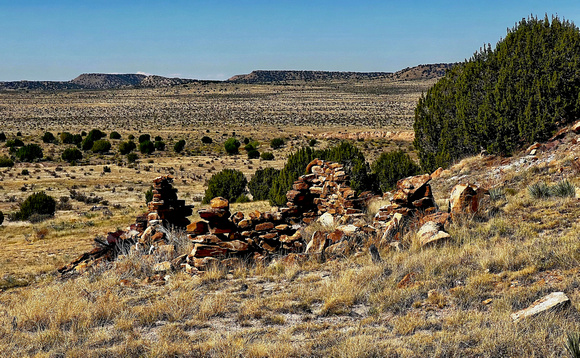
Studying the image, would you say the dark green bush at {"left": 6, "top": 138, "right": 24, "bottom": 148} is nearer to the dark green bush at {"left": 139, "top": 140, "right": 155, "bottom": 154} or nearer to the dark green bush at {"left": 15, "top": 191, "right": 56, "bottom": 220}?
the dark green bush at {"left": 139, "top": 140, "right": 155, "bottom": 154}

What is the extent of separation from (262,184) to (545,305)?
23521mm

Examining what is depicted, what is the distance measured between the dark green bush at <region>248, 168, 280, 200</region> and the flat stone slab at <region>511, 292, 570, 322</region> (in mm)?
22561

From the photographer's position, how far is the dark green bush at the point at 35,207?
24.0 metres

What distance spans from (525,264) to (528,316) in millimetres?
1788

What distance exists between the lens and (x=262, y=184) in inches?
1110

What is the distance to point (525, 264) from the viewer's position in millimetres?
6625

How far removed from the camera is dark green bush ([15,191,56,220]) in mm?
Result: 23969

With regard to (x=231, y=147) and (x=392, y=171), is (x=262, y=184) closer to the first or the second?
(x=392, y=171)

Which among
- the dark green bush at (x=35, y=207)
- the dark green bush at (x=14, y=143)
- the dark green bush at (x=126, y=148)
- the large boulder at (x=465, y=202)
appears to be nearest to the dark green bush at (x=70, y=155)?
the dark green bush at (x=126, y=148)

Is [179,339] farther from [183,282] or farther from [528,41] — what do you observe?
[528,41]

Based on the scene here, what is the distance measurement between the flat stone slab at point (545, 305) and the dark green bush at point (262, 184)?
22.6 meters

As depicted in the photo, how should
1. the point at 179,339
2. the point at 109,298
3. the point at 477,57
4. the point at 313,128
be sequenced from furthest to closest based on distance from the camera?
the point at 313,128 → the point at 477,57 → the point at 109,298 → the point at 179,339

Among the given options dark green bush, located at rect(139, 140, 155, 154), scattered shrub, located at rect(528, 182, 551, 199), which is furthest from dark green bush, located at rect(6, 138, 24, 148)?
scattered shrub, located at rect(528, 182, 551, 199)

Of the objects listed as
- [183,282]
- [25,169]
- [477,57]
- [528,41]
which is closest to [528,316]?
[183,282]
